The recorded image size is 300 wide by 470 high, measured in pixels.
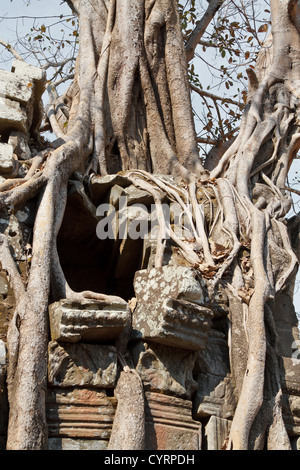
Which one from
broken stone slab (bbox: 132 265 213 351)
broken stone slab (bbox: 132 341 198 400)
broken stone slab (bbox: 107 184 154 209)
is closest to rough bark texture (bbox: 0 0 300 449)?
broken stone slab (bbox: 107 184 154 209)

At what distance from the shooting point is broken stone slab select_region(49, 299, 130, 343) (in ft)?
10.7

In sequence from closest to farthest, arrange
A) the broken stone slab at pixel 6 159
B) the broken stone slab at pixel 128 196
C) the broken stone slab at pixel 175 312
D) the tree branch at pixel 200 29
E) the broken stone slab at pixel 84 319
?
the broken stone slab at pixel 84 319 → the broken stone slab at pixel 175 312 → the broken stone slab at pixel 6 159 → the broken stone slab at pixel 128 196 → the tree branch at pixel 200 29

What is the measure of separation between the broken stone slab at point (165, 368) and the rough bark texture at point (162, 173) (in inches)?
6.7

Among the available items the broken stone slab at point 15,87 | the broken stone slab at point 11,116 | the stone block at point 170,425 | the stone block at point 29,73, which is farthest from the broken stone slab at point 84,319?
the stone block at point 29,73

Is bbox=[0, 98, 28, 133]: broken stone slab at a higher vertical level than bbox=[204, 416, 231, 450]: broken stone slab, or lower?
higher

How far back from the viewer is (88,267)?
16.7ft

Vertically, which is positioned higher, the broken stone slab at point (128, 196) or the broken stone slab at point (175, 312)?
the broken stone slab at point (128, 196)

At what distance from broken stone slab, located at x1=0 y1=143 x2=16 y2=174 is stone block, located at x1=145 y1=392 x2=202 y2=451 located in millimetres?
1691

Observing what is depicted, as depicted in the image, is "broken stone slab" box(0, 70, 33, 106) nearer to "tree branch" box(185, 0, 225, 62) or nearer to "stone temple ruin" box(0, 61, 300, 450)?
"stone temple ruin" box(0, 61, 300, 450)

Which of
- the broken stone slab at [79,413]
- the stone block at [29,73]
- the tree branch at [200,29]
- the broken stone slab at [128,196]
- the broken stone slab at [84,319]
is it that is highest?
the tree branch at [200,29]

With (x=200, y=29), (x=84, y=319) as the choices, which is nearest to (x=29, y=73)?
(x=84, y=319)

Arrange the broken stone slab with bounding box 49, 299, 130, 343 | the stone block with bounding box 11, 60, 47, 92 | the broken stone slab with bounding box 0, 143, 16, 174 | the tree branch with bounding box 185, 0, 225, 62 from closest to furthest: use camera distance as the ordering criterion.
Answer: the broken stone slab with bounding box 49, 299, 130, 343, the broken stone slab with bounding box 0, 143, 16, 174, the stone block with bounding box 11, 60, 47, 92, the tree branch with bounding box 185, 0, 225, 62

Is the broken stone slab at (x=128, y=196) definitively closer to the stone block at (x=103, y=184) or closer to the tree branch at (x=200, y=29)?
the stone block at (x=103, y=184)

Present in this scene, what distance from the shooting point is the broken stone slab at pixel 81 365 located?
3283mm
